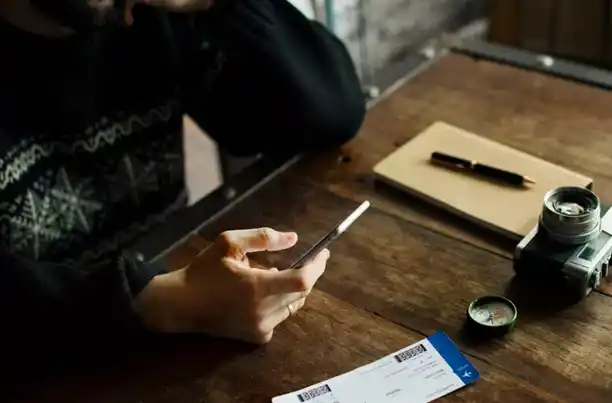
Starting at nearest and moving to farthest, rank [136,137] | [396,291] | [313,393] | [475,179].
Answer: [313,393]
[396,291]
[475,179]
[136,137]

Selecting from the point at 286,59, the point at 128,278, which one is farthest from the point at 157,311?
the point at 286,59

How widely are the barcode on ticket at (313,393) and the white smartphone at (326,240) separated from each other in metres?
0.13

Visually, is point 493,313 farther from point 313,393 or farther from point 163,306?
point 163,306

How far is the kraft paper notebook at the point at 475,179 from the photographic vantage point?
0.95m

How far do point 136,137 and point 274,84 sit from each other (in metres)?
0.19

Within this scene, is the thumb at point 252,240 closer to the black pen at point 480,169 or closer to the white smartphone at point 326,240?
the white smartphone at point 326,240

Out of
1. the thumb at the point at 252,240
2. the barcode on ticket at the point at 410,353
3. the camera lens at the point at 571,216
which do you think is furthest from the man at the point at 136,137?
the camera lens at the point at 571,216

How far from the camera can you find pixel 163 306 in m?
0.85

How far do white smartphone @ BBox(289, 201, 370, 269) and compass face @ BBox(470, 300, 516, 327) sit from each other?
16 centimetres

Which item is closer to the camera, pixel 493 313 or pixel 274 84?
pixel 493 313

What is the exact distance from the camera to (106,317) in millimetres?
840

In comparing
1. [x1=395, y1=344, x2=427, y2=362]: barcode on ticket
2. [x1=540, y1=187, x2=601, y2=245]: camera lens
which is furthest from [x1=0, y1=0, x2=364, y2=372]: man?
[x1=540, y1=187, x2=601, y2=245]: camera lens

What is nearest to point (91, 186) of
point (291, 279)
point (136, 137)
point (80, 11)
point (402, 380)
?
point (136, 137)

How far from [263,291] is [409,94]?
0.49m
